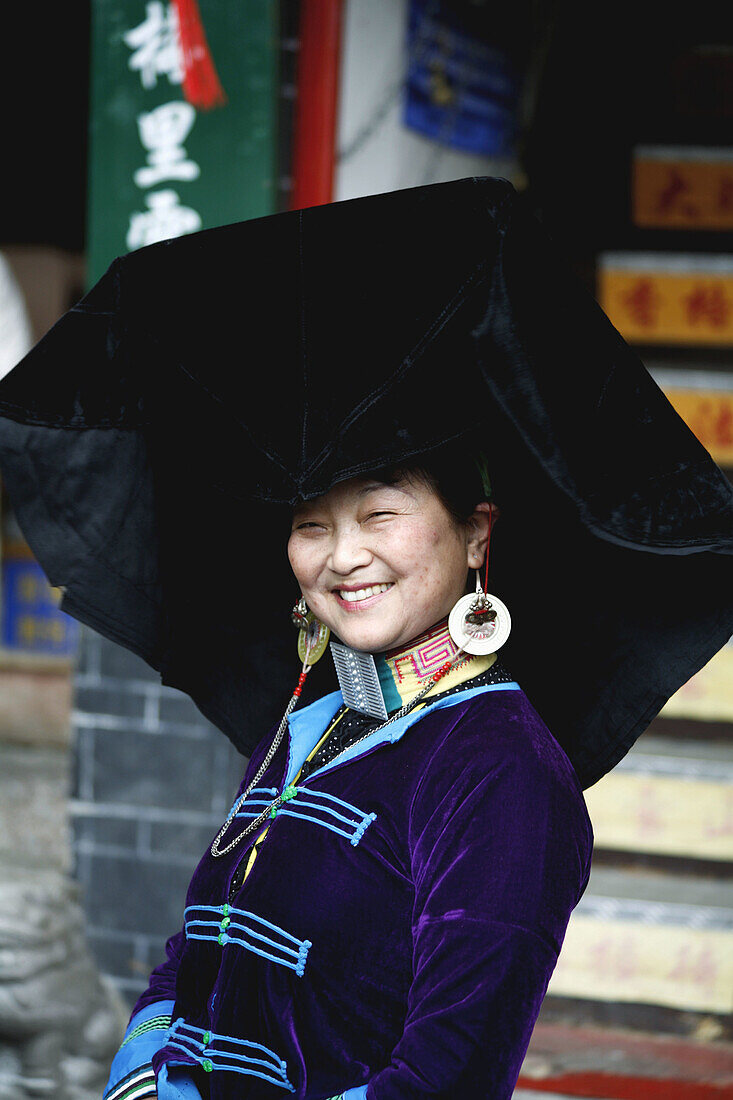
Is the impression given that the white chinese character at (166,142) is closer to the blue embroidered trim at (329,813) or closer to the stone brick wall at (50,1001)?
the stone brick wall at (50,1001)

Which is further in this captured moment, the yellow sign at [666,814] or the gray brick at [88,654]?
the yellow sign at [666,814]

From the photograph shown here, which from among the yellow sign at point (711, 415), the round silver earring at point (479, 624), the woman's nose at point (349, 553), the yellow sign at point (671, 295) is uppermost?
the yellow sign at point (671, 295)

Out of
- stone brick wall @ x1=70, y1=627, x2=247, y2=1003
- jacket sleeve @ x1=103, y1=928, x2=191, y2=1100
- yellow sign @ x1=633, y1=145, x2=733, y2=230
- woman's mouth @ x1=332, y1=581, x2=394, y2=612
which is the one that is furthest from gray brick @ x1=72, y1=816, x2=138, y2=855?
yellow sign @ x1=633, y1=145, x2=733, y2=230

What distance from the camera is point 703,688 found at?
137 inches

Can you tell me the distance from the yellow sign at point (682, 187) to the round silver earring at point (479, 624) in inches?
102

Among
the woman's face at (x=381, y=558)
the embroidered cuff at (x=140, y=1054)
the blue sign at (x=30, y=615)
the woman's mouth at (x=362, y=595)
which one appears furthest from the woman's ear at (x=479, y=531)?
the blue sign at (x=30, y=615)

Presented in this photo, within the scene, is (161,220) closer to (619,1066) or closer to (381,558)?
(381,558)

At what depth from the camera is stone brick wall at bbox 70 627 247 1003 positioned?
10.3 ft

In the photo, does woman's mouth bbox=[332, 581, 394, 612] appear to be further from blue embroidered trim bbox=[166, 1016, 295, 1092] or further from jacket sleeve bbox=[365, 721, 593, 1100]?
blue embroidered trim bbox=[166, 1016, 295, 1092]

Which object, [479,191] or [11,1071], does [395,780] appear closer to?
[479,191]

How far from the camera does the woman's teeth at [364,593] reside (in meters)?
1.29

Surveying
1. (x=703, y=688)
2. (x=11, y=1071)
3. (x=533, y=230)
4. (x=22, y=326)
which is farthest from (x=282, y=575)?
(x=22, y=326)

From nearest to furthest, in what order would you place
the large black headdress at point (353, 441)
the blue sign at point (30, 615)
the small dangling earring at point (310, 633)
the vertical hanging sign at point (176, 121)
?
the large black headdress at point (353, 441) → the small dangling earring at point (310, 633) → the vertical hanging sign at point (176, 121) → the blue sign at point (30, 615)

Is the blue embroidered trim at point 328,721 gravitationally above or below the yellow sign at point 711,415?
below
